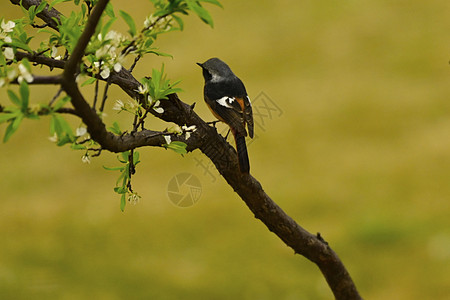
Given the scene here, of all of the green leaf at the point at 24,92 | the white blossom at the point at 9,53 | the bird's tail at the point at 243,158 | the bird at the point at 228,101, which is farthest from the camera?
the bird at the point at 228,101

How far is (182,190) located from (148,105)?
3.77ft

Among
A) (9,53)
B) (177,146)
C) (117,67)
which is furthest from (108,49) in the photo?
(177,146)

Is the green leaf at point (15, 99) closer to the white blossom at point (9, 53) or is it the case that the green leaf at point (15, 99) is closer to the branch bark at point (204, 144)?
the branch bark at point (204, 144)

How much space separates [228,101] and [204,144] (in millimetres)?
432

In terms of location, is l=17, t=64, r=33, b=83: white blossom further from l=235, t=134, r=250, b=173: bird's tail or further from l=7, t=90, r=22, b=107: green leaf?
l=235, t=134, r=250, b=173: bird's tail

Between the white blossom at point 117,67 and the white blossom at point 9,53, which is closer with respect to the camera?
the white blossom at point 117,67

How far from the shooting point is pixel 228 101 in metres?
2.74

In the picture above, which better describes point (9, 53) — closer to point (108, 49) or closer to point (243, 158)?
point (108, 49)

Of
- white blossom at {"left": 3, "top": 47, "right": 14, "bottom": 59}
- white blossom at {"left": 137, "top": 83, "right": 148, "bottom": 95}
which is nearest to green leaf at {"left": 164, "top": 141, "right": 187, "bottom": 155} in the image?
white blossom at {"left": 137, "top": 83, "right": 148, "bottom": 95}

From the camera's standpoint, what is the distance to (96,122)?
1.68 m

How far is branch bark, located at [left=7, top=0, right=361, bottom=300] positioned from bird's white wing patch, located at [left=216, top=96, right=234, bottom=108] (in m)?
0.30

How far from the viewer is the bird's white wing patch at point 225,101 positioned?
271 cm

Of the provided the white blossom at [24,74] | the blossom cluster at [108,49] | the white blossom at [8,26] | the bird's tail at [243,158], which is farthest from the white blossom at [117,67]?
the bird's tail at [243,158]

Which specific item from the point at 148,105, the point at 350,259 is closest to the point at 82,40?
the point at 148,105
